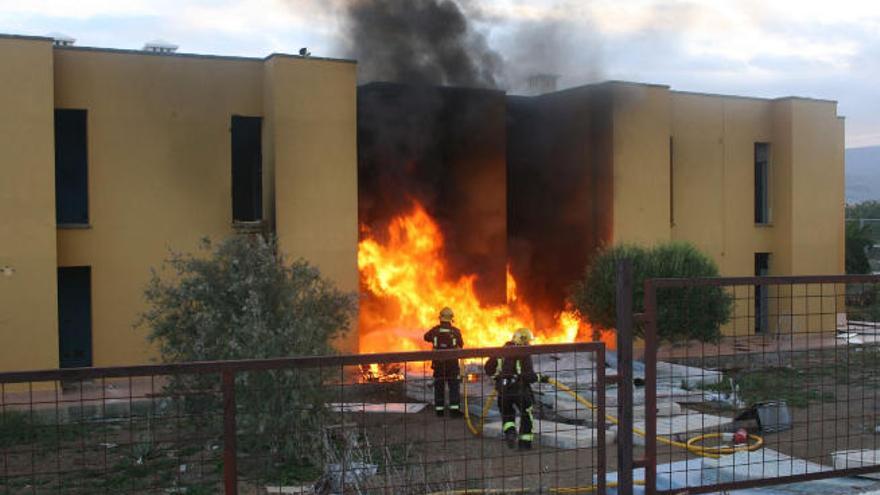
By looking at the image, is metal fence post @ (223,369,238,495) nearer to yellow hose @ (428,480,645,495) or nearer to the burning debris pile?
yellow hose @ (428,480,645,495)

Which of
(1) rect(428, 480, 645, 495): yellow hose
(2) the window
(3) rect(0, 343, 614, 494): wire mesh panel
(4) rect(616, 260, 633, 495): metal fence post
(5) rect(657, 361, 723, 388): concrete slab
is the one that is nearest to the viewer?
(4) rect(616, 260, 633, 495): metal fence post

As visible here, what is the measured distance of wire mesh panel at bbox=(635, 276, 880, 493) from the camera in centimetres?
595

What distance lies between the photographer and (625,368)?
16.3 feet

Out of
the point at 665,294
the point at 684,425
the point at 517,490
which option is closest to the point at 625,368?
the point at 517,490

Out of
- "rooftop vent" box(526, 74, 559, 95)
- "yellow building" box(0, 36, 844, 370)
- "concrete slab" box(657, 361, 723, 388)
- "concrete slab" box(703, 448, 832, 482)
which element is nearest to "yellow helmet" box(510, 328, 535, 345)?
"concrete slab" box(703, 448, 832, 482)

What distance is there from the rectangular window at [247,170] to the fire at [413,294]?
2.24 m

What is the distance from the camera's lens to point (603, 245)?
19.9m

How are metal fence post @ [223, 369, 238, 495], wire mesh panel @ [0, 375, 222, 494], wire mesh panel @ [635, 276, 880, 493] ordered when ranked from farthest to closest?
wire mesh panel @ [0, 375, 222, 494] → wire mesh panel @ [635, 276, 880, 493] → metal fence post @ [223, 369, 238, 495]

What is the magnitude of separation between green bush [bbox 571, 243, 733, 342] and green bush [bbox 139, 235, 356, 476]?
6.49 metres

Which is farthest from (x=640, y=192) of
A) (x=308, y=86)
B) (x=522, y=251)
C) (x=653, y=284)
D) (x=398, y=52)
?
(x=653, y=284)

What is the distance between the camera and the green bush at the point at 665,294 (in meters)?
16.1

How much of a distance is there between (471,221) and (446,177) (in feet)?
3.43

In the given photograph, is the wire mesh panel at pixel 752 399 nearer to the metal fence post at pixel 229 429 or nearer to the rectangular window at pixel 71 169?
the metal fence post at pixel 229 429

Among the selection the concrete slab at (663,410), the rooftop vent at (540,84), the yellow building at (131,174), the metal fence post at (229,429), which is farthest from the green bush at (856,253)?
the metal fence post at (229,429)
